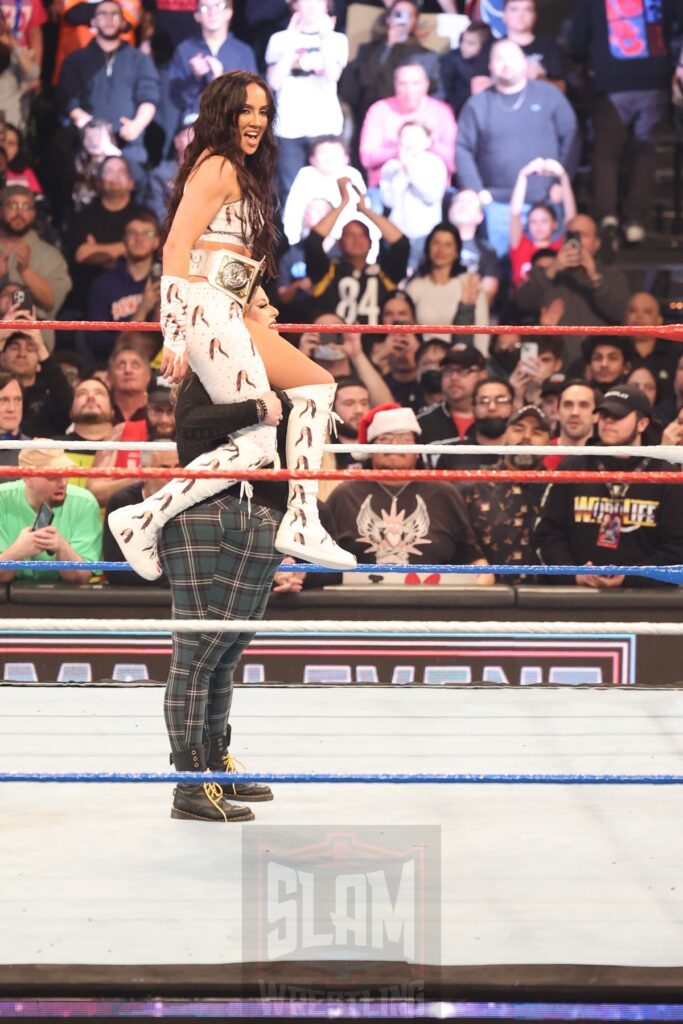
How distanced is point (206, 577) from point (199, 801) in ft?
1.22

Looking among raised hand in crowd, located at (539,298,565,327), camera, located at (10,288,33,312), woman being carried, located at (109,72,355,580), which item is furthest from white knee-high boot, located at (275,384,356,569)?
raised hand in crowd, located at (539,298,565,327)

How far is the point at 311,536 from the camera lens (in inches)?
86.7

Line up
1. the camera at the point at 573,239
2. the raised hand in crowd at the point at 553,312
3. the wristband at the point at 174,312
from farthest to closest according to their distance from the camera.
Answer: the camera at the point at 573,239 < the raised hand in crowd at the point at 553,312 < the wristband at the point at 174,312

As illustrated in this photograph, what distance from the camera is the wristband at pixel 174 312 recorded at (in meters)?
2.09

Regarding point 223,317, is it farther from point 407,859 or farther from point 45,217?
point 45,217

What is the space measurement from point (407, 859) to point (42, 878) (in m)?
0.54

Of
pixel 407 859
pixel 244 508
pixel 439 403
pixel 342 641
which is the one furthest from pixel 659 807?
pixel 439 403

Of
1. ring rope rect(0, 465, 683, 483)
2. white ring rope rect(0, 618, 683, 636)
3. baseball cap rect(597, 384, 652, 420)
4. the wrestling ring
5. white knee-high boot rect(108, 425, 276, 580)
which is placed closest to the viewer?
the wrestling ring

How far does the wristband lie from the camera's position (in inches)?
82.4

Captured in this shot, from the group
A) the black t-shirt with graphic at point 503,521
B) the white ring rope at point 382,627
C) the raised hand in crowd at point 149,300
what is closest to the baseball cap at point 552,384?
the black t-shirt with graphic at point 503,521

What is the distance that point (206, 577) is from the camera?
89.0 inches

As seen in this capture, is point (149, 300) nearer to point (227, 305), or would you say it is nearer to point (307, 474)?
point (227, 305)

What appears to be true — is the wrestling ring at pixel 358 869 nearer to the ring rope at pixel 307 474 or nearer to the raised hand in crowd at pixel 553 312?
the ring rope at pixel 307 474

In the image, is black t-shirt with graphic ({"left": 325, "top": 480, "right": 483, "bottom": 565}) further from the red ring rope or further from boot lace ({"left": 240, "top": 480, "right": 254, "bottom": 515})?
the red ring rope
